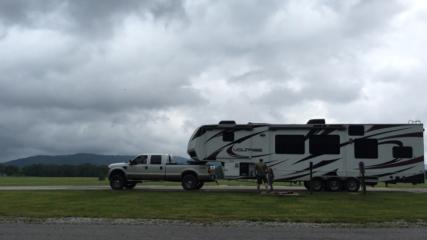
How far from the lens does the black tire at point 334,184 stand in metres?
28.8

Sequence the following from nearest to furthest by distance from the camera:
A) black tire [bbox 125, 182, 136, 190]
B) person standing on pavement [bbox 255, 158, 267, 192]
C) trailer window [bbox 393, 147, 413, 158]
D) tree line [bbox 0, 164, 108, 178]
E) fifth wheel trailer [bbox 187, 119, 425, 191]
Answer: person standing on pavement [bbox 255, 158, 267, 192] < trailer window [bbox 393, 147, 413, 158] < fifth wheel trailer [bbox 187, 119, 425, 191] < black tire [bbox 125, 182, 136, 190] < tree line [bbox 0, 164, 108, 178]

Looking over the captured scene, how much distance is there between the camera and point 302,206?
20.1 meters

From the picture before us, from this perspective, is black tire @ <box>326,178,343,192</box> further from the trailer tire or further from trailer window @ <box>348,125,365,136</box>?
the trailer tire

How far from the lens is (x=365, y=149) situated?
94.2 feet

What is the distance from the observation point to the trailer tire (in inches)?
1172

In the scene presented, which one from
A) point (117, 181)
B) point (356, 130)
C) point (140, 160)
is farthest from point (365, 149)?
point (117, 181)

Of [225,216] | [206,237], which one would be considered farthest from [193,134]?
[206,237]

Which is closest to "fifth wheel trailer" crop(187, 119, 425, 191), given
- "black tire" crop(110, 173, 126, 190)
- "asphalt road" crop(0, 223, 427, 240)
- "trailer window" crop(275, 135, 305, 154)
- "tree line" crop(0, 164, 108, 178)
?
"trailer window" crop(275, 135, 305, 154)

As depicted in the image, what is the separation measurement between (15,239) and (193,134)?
59.6 ft

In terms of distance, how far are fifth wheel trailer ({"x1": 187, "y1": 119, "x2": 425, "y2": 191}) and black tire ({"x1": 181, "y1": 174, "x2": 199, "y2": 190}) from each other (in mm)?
1795

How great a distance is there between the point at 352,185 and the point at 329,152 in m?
1.96

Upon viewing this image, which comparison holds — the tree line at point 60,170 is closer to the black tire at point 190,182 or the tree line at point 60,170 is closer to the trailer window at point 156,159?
the trailer window at point 156,159

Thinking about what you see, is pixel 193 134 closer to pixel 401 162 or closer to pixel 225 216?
pixel 401 162

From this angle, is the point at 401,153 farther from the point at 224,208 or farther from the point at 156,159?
the point at 224,208
